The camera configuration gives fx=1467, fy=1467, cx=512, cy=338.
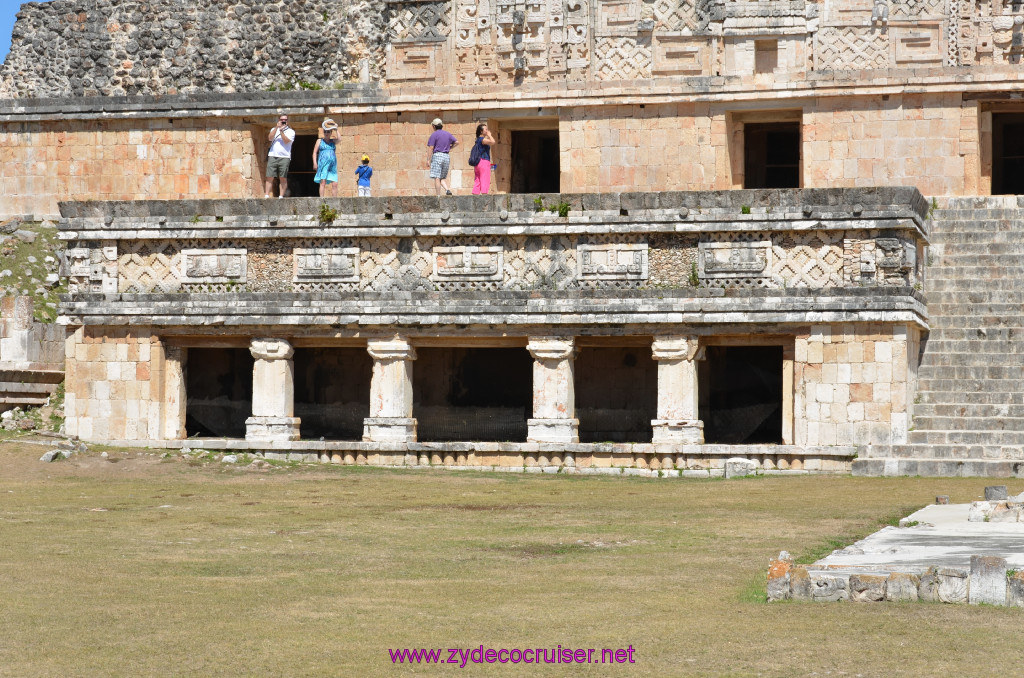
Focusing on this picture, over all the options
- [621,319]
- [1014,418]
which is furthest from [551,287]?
[1014,418]

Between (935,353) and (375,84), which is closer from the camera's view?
(935,353)

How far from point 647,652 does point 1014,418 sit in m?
11.7

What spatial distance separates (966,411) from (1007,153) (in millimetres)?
11077

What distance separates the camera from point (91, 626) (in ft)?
27.1

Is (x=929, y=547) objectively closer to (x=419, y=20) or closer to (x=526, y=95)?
(x=526, y=95)

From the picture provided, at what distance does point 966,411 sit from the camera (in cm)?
1838

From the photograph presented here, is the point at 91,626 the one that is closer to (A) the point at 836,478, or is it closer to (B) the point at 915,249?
(A) the point at 836,478

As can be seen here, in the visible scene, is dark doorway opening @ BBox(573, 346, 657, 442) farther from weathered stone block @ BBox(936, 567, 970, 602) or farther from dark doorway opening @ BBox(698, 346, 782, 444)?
weathered stone block @ BBox(936, 567, 970, 602)

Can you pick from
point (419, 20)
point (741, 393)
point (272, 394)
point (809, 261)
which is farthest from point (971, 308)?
point (419, 20)

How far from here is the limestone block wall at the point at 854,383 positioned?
1830cm

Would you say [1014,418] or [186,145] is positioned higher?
[186,145]

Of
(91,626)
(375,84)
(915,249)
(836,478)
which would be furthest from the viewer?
(375,84)

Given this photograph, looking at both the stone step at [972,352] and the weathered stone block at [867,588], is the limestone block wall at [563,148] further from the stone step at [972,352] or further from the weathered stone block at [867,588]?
the weathered stone block at [867,588]

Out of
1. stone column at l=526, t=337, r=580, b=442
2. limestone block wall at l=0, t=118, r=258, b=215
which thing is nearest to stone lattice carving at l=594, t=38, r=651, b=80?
limestone block wall at l=0, t=118, r=258, b=215
